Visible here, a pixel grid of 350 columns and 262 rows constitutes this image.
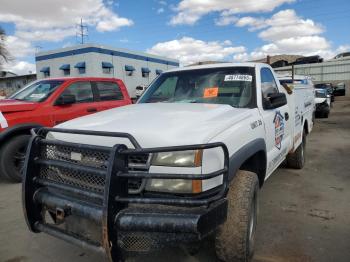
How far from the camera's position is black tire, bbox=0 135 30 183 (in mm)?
5652

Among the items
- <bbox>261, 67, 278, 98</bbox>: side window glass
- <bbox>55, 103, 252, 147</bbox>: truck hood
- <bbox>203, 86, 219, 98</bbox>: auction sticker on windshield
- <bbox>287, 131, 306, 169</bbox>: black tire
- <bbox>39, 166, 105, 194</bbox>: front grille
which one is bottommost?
<bbox>287, 131, 306, 169</bbox>: black tire

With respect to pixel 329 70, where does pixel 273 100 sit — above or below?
below

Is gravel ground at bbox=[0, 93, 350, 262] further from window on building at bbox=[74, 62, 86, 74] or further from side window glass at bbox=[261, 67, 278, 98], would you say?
window on building at bbox=[74, 62, 86, 74]

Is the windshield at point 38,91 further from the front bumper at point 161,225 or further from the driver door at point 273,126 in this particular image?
the front bumper at point 161,225

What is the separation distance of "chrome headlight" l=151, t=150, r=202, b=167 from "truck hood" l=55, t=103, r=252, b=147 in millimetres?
71

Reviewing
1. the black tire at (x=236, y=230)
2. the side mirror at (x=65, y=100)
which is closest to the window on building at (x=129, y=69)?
the side mirror at (x=65, y=100)

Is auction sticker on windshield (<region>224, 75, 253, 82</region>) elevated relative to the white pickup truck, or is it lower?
elevated

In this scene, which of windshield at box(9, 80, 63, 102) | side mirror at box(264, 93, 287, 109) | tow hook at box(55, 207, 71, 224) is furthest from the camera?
windshield at box(9, 80, 63, 102)

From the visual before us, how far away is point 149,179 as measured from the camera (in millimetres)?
2418

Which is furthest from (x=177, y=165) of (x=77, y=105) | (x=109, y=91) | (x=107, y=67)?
(x=107, y=67)

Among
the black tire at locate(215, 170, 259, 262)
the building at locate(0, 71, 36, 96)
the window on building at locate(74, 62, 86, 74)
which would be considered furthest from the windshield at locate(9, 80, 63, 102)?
the building at locate(0, 71, 36, 96)

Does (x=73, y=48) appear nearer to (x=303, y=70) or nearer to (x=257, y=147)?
(x=303, y=70)

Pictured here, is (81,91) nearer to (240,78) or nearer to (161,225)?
(240,78)

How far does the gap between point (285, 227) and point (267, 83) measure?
1721 mm
